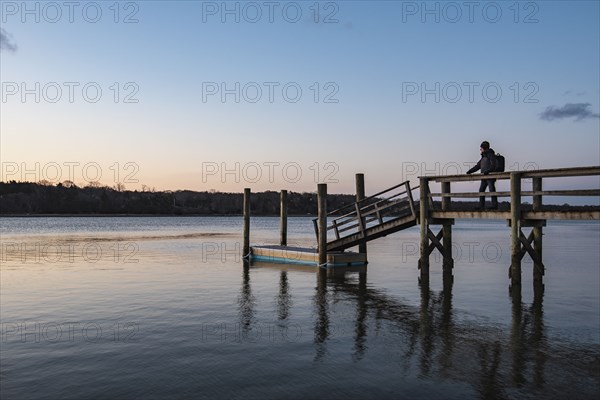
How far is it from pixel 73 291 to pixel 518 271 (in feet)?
49.4

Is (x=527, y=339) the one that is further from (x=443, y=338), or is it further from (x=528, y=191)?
(x=528, y=191)

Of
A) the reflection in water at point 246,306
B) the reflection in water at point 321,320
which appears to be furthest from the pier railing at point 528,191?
the reflection in water at point 246,306

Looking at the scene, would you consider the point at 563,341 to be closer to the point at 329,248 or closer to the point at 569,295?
the point at 569,295

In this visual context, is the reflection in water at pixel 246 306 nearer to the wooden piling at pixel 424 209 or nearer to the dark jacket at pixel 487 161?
the wooden piling at pixel 424 209

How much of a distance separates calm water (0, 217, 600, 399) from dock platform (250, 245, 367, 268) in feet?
5.82

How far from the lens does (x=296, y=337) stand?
11.3 m

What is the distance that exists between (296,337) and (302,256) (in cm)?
1342

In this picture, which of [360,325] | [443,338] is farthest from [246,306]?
[443,338]

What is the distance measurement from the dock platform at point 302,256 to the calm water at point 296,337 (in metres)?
1.77

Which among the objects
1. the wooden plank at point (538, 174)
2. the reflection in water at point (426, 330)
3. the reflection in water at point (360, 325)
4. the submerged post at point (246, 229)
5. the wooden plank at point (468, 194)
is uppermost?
the wooden plank at point (538, 174)

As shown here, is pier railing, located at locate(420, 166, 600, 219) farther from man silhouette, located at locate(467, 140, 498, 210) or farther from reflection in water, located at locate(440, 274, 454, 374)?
reflection in water, located at locate(440, 274, 454, 374)

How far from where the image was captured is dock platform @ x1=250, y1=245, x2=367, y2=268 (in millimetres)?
23438

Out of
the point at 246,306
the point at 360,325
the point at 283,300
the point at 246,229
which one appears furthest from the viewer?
the point at 246,229

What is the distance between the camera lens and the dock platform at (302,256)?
23438 mm
